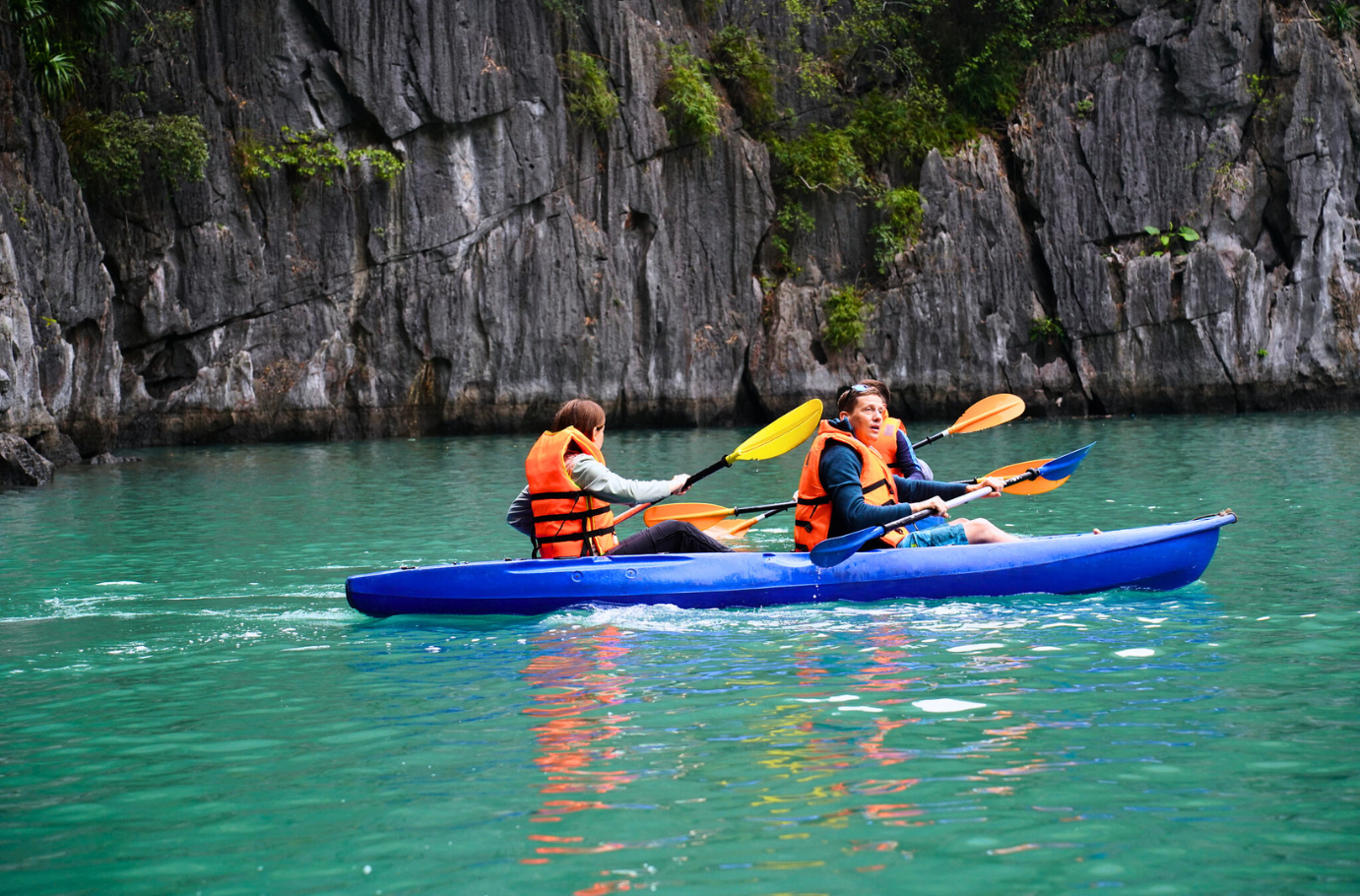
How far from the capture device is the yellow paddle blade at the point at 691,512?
792 cm

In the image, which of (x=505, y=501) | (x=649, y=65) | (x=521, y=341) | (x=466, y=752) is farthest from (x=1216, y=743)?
(x=649, y=65)

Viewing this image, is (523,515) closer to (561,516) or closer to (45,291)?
(561,516)

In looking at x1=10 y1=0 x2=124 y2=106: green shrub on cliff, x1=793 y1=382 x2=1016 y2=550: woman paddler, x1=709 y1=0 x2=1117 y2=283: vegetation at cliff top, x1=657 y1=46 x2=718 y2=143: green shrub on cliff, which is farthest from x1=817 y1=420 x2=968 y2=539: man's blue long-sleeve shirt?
x1=709 y1=0 x2=1117 y2=283: vegetation at cliff top

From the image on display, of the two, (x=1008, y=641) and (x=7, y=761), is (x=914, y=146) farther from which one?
(x=7, y=761)

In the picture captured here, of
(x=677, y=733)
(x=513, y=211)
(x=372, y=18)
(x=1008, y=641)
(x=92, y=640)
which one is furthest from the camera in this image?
(x=513, y=211)

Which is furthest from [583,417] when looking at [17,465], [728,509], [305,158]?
[305,158]

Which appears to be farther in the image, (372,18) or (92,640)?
(372,18)

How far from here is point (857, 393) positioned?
6.49 meters

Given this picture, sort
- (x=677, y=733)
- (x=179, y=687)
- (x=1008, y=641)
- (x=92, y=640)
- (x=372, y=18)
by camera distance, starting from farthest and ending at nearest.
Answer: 1. (x=372, y=18)
2. (x=92, y=640)
3. (x=1008, y=641)
4. (x=179, y=687)
5. (x=677, y=733)

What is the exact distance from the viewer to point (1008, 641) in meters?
5.31

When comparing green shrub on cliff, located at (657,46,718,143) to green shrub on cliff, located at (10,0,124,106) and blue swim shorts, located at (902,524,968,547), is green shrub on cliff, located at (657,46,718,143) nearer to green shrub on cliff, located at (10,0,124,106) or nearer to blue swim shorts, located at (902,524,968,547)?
green shrub on cliff, located at (10,0,124,106)

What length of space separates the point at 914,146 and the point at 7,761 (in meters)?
26.1

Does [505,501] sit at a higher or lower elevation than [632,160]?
lower

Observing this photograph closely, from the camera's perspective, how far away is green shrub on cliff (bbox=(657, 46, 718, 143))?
1015 inches
